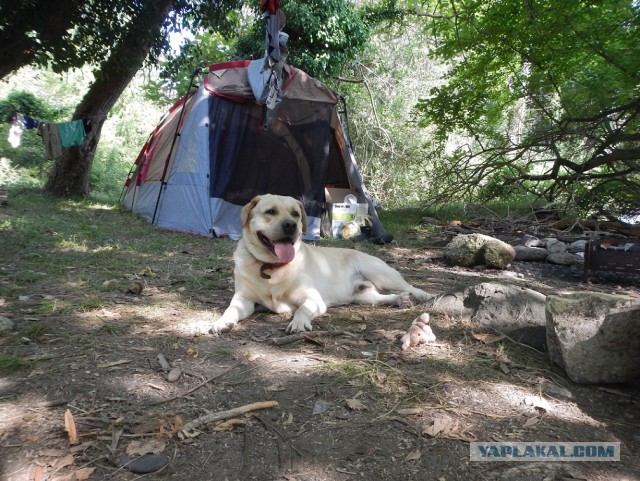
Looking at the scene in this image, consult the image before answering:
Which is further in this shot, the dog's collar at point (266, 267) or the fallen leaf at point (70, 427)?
the dog's collar at point (266, 267)

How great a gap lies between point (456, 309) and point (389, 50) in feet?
50.5

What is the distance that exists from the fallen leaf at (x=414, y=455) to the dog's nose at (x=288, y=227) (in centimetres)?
182

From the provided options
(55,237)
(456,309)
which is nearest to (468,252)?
(456,309)

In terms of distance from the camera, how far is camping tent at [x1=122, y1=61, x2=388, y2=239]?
7.01 m

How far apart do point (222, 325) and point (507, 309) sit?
1945 millimetres

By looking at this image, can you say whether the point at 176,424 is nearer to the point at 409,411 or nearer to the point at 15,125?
the point at 409,411

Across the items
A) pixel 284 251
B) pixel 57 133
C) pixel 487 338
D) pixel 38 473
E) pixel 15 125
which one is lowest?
pixel 38 473

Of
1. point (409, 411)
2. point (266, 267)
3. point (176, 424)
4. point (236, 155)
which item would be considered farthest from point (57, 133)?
point (409, 411)

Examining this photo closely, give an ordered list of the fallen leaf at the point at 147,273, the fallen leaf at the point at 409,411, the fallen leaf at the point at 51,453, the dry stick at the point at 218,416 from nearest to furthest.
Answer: the fallen leaf at the point at 51,453, the dry stick at the point at 218,416, the fallen leaf at the point at 409,411, the fallen leaf at the point at 147,273

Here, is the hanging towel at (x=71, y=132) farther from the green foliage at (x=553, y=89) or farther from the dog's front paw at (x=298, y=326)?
the dog's front paw at (x=298, y=326)

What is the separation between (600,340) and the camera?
7.19 ft

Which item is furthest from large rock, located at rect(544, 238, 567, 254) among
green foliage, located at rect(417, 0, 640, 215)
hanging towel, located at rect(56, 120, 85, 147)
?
hanging towel, located at rect(56, 120, 85, 147)

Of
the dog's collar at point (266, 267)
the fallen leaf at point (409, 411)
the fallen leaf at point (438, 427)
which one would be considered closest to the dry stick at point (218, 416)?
the fallen leaf at point (409, 411)

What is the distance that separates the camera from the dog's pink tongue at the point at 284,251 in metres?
3.16
